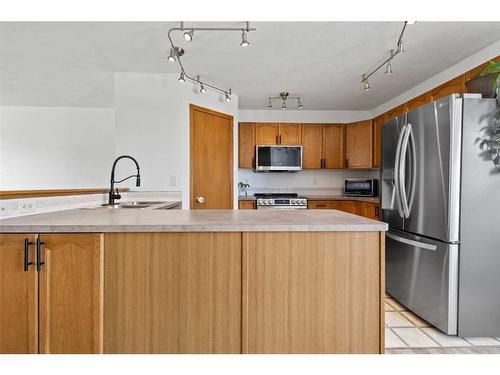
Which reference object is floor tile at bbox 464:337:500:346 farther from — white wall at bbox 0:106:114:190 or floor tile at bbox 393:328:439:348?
white wall at bbox 0:106:114:190

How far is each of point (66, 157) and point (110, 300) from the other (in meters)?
4.75

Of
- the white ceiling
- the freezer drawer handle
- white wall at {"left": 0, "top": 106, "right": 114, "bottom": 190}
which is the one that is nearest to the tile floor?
the freezer drawer handle

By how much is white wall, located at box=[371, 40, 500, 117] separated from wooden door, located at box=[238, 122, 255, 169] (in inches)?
82.4

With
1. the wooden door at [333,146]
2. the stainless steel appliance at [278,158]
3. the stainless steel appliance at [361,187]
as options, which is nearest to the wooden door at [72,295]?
the stainless steel appliance at [278,158]

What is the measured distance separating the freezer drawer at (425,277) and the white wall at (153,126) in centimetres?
235

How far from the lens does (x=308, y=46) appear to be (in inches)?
105

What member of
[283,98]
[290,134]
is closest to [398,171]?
Answer: [283,98]

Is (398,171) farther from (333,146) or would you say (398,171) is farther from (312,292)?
(333,146)

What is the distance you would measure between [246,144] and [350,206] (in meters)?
1.89

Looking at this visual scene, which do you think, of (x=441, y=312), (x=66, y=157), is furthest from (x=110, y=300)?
(x=66, y=157)

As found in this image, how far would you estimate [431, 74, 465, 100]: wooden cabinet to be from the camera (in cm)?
283

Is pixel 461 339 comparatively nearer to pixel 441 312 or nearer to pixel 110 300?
pixel 441 312

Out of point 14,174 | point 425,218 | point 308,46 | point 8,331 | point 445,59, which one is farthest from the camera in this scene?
point 14,174

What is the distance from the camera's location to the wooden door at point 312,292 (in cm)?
129
